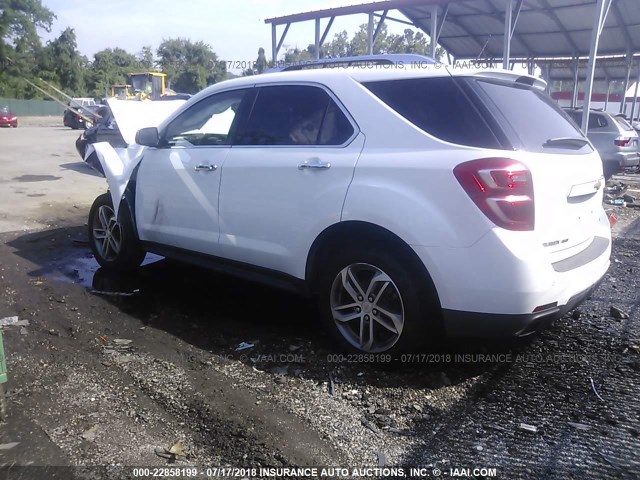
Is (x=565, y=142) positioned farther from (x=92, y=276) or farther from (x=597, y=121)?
(x=597, y=121)

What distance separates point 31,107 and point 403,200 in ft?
213

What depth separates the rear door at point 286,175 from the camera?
11.9 feet

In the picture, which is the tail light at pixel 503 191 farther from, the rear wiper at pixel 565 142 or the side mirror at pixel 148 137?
the side mirror at pixel 148 137

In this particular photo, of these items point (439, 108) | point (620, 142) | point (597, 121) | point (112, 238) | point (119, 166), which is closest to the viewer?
point (439, 108)

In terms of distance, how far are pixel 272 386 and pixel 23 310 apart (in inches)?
97.0

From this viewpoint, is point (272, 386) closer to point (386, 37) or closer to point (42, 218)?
point (42, 218)

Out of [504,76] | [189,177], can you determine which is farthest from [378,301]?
[189,177]

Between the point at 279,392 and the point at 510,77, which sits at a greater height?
the point at 510,77

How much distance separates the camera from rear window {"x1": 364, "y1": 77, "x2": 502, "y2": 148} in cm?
321

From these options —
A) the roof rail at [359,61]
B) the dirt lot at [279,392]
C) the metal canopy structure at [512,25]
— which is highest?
the metal canopy structure at [512,25]

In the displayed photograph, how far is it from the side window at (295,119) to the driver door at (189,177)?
25cm

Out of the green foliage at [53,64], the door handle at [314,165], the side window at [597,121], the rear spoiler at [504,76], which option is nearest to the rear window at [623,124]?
the side window at [597,121]

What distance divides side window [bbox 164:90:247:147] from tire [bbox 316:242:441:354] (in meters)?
1.53

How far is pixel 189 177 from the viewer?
181 inches
